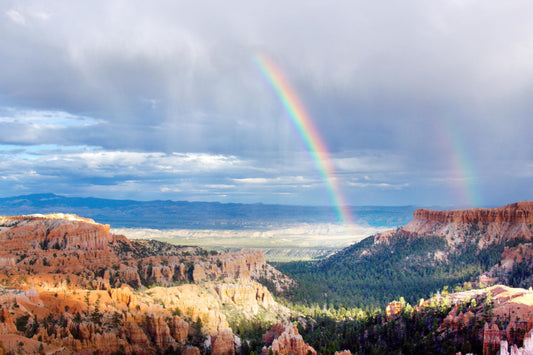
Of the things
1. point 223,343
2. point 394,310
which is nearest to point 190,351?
point 223,343

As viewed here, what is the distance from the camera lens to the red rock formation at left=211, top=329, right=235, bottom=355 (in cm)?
7588

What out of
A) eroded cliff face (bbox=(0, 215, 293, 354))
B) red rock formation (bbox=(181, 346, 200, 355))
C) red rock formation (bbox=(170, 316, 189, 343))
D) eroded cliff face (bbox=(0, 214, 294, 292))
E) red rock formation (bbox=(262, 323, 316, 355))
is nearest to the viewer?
eroded cliff face (bbox=(0, 215, 293, 354))

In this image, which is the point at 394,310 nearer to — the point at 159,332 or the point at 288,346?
the point at 288,346

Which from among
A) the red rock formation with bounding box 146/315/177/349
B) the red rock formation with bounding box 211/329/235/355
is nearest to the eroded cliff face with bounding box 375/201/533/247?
the red rock formation with bounding box 211/329/235/355

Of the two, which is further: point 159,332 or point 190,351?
point 159,332

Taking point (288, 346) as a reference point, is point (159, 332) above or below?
above

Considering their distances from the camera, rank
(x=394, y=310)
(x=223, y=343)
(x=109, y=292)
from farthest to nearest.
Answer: (x=394, y=310)
(x=109, y=292)
(x=223, y=343)

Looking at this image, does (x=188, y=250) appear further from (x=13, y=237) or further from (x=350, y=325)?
(x=350, y=325)

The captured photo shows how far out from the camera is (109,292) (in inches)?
3221

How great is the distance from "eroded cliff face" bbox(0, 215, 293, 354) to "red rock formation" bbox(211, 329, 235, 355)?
10.3 inches

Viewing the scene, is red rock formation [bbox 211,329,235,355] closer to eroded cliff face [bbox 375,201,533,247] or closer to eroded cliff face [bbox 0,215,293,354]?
eroded cliff face [bbox 0,215,293,354]

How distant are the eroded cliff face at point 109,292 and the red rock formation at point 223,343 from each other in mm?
260

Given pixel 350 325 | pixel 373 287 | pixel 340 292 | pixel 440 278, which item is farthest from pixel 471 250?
pixel 350 325

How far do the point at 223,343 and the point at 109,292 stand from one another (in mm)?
22084
